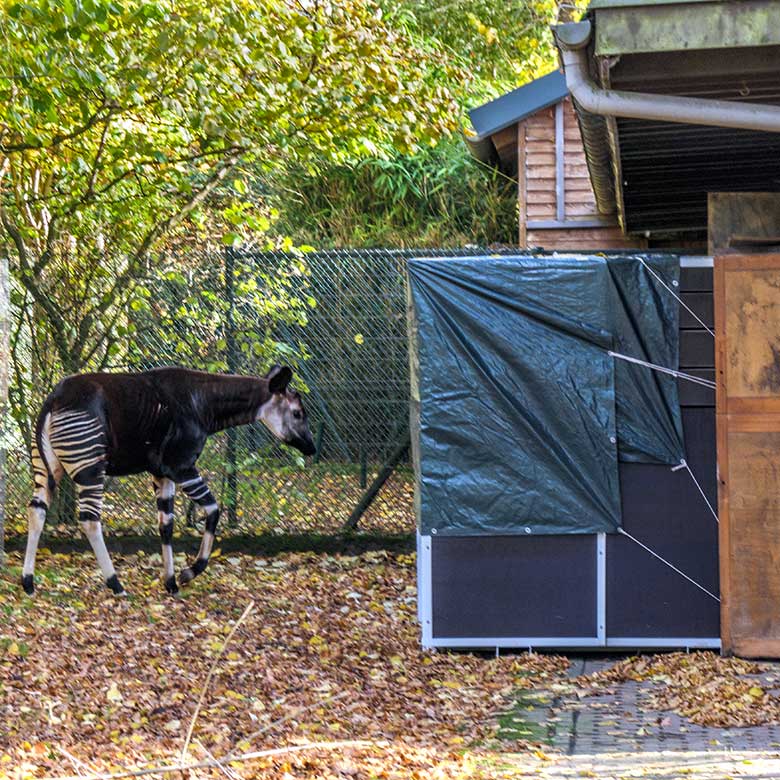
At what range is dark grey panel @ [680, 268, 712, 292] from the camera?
7637 mm

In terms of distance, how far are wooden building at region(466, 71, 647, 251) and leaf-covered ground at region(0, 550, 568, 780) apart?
7.05 metres

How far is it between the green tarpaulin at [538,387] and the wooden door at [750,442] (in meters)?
0.34

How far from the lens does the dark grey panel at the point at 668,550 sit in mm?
7699

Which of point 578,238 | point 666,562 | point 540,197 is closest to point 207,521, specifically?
point 666,562

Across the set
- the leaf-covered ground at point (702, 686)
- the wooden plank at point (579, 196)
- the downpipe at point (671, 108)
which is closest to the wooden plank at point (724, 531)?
the leaf-covered ground at point (702, 686)

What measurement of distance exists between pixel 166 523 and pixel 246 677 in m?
2.73

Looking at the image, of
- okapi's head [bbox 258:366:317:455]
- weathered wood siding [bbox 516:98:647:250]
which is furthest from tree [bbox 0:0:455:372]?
weathered wood siding [bbox 516:98:647:250]

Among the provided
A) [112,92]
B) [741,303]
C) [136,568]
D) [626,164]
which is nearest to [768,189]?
[626,164]

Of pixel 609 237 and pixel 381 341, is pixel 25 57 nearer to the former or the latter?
pixel 381 341

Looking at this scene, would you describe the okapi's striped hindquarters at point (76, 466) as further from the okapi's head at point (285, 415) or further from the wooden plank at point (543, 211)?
the wooden plank at point (543, 211)

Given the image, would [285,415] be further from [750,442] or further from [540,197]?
[540,197]

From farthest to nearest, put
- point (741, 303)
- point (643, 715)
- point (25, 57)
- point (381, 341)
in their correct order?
point (381, 341) < point (25, 57) < point (741, 303) < point (643, 715)

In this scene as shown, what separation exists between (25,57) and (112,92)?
60 cm

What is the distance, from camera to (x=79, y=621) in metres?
8.84
